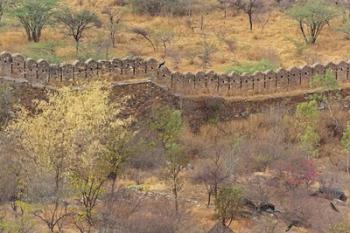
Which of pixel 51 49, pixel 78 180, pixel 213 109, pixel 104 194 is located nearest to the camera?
pixel 78 180

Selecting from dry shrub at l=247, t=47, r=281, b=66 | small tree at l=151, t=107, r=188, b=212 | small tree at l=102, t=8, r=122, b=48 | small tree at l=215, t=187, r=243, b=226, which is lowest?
small tree at l=215, t=187, r=243, b=226

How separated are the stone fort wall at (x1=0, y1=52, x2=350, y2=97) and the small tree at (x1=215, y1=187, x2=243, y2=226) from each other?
6176mm

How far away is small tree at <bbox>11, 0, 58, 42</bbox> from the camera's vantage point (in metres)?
31.9

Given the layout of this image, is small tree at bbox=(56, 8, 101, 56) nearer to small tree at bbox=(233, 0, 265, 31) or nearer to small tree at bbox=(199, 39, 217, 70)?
small tree at bbox=(199, 39, 217, 70)

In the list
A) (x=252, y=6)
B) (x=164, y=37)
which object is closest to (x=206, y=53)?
(x=164, y=37)

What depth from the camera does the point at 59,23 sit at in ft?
109

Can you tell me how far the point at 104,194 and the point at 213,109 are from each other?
7.03 m

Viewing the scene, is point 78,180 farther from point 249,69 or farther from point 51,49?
point 51,49

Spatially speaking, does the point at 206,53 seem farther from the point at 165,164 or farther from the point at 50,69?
the point at 165,164

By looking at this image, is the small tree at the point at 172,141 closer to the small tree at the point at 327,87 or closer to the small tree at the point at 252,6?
the small tree at the point at 327,87

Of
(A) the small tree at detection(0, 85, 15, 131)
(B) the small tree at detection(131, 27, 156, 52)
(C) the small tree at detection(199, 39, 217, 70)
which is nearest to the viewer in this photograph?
(A) the small tree at detection(0, 85, 15, 131)

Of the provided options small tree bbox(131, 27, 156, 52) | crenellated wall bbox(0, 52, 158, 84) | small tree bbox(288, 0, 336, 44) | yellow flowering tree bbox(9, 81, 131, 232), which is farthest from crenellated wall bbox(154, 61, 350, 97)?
small tree bbox(131, 27, 156, 52)

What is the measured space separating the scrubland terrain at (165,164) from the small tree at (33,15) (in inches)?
118

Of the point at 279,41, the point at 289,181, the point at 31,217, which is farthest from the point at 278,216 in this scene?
the point at 279,41
